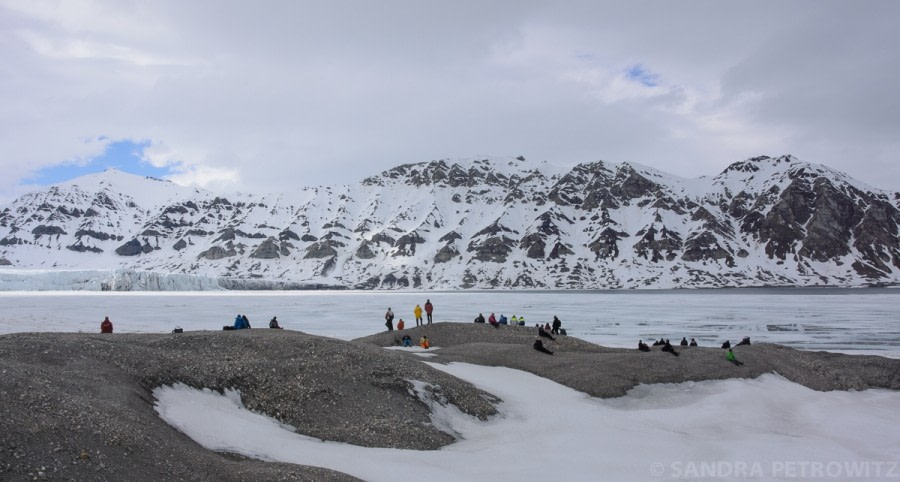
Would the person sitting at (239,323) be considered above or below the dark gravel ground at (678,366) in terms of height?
above

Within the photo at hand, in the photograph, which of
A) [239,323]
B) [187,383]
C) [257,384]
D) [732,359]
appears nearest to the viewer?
[187,383]

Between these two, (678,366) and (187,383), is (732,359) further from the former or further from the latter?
(187,383)

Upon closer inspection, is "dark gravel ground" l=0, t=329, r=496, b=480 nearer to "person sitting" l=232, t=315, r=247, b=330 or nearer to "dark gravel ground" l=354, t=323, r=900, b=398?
"dark gravel ground" l=354, t=323, r=900, b=398

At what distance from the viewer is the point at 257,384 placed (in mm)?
19078

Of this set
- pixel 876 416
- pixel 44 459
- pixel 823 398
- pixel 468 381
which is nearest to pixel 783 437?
pixel 876 416

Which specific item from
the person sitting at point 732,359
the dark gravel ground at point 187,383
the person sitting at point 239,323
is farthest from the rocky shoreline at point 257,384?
the person sitting at point 239,323

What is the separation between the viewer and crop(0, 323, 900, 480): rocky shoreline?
11.2 m

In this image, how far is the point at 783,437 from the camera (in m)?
19.5

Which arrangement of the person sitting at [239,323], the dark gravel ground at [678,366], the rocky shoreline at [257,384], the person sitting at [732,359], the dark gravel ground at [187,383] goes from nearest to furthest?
the dark gravel ground at [187,383] < the rocky shoreline at [257,384] < the dark gravel ground at [678,366] < the person sitting at [732,359] < the person sitting at [239,323]

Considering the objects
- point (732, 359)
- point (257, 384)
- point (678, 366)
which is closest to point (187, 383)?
point (257, 384)

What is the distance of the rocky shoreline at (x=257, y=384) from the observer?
442 inches

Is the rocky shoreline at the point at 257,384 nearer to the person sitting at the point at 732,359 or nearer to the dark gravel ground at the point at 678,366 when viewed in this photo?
the dark gravel ground at the point at 678,366

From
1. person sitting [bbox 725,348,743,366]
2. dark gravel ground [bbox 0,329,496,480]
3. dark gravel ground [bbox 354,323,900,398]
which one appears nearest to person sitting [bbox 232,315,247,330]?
dark gravel ground [bbox 0,329,496,480]

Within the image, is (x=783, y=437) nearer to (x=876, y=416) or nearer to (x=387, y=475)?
(x=876, y=416)
